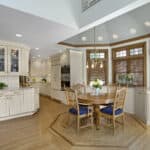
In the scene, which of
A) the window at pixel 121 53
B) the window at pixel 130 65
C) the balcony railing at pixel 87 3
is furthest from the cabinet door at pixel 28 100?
the window at pixel 121 53

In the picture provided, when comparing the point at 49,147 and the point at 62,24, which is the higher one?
the point at 62,24

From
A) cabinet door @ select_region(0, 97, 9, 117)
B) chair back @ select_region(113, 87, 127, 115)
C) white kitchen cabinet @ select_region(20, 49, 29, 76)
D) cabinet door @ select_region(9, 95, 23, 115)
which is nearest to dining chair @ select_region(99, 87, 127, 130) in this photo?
chair back @ select_region(113, 87, 127, 115)

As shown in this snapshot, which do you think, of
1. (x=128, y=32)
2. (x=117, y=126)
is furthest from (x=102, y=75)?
(x=117, y=126)

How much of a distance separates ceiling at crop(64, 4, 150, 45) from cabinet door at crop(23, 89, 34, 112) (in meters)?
2.59

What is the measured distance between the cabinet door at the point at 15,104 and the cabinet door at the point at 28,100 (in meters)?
0.13

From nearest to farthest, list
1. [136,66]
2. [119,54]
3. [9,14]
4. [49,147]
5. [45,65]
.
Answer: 1. [9,14]
2. [49,147]
3. [136,66]
4. [119,54]
5. [45,65]

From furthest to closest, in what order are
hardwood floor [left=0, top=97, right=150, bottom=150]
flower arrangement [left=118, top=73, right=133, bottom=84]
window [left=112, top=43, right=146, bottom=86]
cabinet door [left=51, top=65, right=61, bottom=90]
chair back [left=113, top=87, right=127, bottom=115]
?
cabinet door [left=51, top=65, right=61, bottom=90], flower arrangement [left=118, top=73, right=133, bottom=84], window [left=112, top=43, right=146, bottom=86], chair back [left=113, top=87, right=127, bottom=115], hardwood floor [left=0, top=97, right=150, bottom=150]

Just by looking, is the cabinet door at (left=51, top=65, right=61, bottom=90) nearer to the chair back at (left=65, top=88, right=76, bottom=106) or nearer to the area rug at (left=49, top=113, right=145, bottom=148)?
the area rug at (left=49, top=113, right=145, bottom=148)

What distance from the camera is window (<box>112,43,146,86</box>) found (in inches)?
188

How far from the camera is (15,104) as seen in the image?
4250 millimetres

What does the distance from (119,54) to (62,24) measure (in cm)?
345

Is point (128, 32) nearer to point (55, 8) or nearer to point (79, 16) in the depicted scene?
point (79, 16)

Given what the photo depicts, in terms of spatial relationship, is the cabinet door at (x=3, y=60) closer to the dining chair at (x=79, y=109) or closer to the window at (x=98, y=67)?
the dining chair at (x=79, y=109)

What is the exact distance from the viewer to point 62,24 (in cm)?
278
